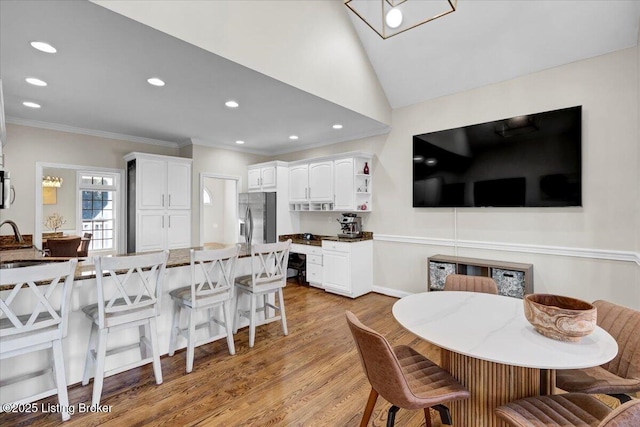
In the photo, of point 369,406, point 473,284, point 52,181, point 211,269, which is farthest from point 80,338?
point 52,181

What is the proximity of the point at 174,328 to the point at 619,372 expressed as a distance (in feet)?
10.5

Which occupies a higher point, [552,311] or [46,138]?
[46,138]

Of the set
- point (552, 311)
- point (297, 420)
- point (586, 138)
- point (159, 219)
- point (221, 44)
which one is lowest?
point (297, 420)

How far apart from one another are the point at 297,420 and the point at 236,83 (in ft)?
9.96


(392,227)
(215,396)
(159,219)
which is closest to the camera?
(215,396)

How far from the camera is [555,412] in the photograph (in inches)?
49.9

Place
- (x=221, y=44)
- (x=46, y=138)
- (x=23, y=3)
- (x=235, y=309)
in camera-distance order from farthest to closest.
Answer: (x=46, y=138) → (x=235, y=309) → (x=221, y=44) → (x=23, y=3)

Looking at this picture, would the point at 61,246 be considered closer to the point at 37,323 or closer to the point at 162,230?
the point at 162,230

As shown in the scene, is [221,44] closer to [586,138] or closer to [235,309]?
[235,309]

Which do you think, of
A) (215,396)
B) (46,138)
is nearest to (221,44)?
(215,396)

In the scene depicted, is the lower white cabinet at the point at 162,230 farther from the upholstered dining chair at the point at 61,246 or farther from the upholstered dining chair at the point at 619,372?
the upholstered dining chair at the point at 619,372

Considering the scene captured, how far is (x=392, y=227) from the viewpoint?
4746 millimetres

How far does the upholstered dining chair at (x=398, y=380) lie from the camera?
1.35 metres

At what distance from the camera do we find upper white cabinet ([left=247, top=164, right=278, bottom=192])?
5.84m
